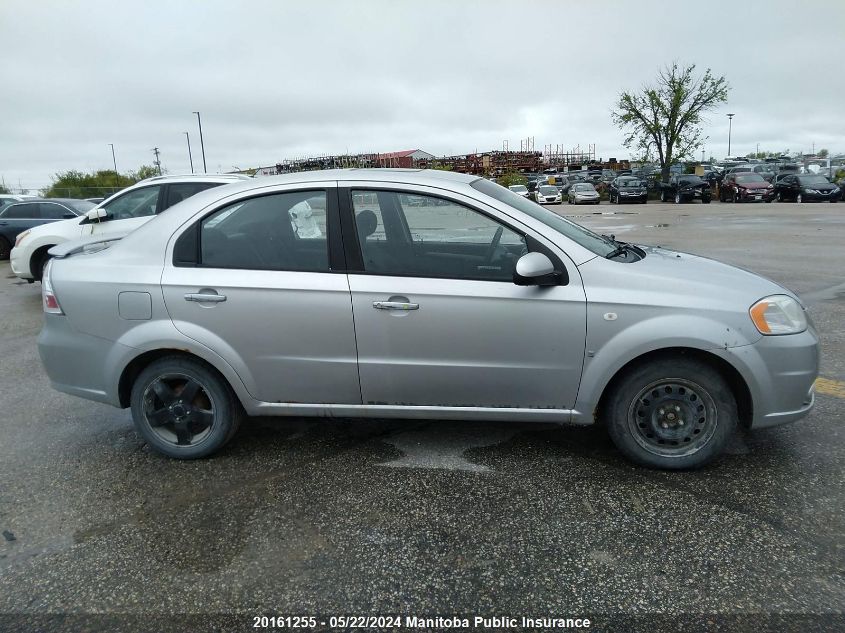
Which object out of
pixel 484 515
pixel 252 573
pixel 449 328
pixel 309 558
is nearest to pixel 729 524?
pixel 484 515

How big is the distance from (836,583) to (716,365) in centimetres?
115

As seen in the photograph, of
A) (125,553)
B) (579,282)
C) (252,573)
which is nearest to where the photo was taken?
(252,573)

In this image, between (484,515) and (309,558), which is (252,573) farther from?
(484,515)

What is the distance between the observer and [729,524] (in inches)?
115

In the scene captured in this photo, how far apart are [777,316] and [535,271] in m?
1.30

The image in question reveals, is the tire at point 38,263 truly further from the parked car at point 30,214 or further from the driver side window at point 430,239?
the driver side window at point 430,239

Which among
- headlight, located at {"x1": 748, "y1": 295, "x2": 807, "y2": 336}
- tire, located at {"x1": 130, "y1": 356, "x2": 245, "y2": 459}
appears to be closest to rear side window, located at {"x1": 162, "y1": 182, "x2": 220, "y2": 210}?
tire, located at {"x1": 130, "y1": 356, "x2": 245, "y2": 459}

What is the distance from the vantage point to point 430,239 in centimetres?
357

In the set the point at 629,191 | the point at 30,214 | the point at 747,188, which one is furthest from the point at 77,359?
the point at 629,191

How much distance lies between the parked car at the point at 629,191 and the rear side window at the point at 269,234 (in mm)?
33291

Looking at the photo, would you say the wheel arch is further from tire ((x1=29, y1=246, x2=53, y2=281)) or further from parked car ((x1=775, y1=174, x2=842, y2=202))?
parked car ((x1=775, y1=174, x2=842, y2=202))

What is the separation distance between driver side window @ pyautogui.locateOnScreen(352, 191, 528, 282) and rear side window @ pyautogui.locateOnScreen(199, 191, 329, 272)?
249mm

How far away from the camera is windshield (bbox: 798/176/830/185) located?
2870 cm

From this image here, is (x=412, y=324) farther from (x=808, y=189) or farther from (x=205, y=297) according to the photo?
(x=808, y=189)
